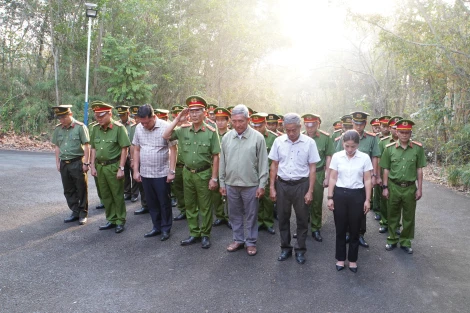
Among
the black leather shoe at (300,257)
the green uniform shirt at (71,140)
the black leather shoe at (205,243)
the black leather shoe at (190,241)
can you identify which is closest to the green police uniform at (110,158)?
the green uniform shirt at (71,140)

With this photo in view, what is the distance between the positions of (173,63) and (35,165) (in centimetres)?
873

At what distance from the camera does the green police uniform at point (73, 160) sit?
5852 millimetres

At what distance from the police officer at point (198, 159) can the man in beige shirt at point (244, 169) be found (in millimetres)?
224

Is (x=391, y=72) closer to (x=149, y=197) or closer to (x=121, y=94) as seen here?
(x=121, y=94)

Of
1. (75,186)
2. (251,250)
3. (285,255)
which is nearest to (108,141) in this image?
(75,186)

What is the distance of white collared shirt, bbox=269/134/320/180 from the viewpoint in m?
4.48

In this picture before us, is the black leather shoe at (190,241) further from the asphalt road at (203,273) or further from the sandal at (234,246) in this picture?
the sandal at (234,246)

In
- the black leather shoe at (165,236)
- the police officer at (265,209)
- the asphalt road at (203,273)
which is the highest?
the police officer at (265,209)

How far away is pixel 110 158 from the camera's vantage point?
5.51 meters

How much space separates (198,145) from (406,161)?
114 inches

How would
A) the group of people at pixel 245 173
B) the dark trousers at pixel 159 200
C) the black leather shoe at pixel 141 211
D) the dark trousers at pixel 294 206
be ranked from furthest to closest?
the black leather shoe at pixel 141 211 → the dark trousers at pixel 159 200 → the dark trousers at pixel 294 206 → the group of people at pixel 245 173

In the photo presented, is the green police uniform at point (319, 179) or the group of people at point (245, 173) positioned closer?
the group of people at point (245, 173)

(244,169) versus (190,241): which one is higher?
(244,169)

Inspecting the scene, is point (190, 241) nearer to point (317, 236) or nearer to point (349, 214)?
point (317, 236)
